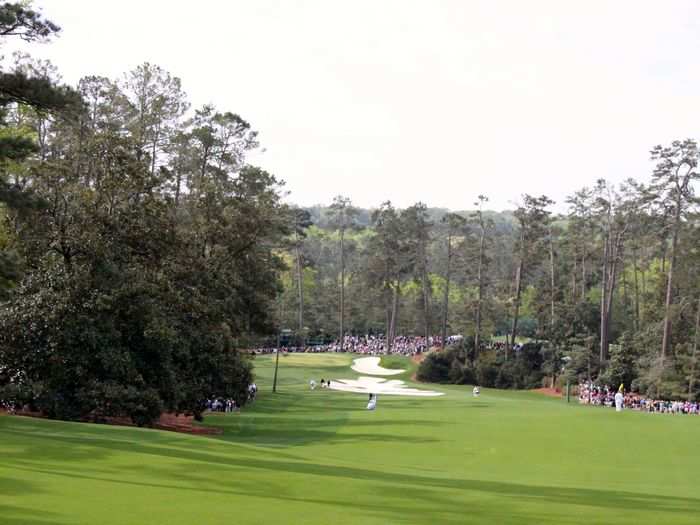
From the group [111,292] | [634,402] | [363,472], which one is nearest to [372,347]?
[634,402]

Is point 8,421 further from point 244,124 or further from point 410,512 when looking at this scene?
point 244,124

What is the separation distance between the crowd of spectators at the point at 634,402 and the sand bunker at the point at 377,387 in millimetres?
10601

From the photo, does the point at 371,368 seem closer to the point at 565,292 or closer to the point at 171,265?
the point at 565,292

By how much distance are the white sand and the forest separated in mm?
6599

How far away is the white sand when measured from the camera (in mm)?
77438

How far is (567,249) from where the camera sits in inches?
3455

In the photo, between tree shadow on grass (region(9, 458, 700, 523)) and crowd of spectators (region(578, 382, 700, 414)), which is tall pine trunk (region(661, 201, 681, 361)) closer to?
crowd of spectators (region(578, 382, 700, 414))

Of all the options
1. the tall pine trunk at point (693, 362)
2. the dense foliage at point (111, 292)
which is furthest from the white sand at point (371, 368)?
the dense foliage at point (111, 292)

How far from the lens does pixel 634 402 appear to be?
55188 millimetres

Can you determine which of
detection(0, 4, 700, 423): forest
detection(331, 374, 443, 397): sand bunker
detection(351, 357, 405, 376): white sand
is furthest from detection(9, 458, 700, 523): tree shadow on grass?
detection(351, 357, 405, 376): white sand

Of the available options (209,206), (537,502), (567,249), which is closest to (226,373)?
(209,206)

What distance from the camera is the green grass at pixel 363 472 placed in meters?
11.9


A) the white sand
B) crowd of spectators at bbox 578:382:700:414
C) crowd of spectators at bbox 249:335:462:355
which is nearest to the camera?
crowd of spectators at bbox 578:382:700:414

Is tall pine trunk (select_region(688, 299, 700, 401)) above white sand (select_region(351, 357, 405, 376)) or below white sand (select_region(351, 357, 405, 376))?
above
